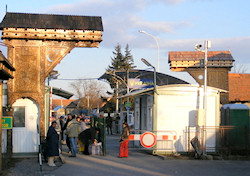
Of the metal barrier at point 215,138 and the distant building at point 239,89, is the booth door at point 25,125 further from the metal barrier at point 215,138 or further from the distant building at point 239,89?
the distant building at point 239,89

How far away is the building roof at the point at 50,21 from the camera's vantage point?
18016mm

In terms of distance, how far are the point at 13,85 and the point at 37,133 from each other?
2.37 metres

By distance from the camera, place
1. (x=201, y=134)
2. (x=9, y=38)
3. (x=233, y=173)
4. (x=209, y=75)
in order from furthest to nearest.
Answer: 1. (x=209, y=75)
2. (x=201, y=134)
3. (x=9, y=38)
4. (x=233, y=173)

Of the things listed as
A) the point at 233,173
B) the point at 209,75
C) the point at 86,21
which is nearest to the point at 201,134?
the point at 233,173

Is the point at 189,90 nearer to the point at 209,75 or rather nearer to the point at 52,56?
the point at 52,56

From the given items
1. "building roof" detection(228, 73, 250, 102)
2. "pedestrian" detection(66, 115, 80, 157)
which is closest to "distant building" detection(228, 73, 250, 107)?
"building roof" detection(228, 73, 250, 102)

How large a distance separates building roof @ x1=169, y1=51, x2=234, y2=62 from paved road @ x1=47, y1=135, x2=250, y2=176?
1454cm

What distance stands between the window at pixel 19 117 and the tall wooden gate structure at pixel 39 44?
2.28 ft

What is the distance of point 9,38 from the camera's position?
18.0 m

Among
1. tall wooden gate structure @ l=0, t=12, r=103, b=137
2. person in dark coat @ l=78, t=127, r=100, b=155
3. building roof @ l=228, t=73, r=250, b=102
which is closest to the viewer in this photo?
tall wooden gate structure @ l=0, t=12, r=103, b=137

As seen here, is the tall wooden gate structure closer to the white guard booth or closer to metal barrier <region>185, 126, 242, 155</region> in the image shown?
the white guard booth

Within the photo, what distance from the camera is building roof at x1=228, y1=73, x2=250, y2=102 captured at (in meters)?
33.1

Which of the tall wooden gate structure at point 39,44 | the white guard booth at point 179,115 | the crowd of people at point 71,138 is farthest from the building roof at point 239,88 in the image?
the tall wooden gate structure at point 39,44

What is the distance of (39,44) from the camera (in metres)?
18.3
